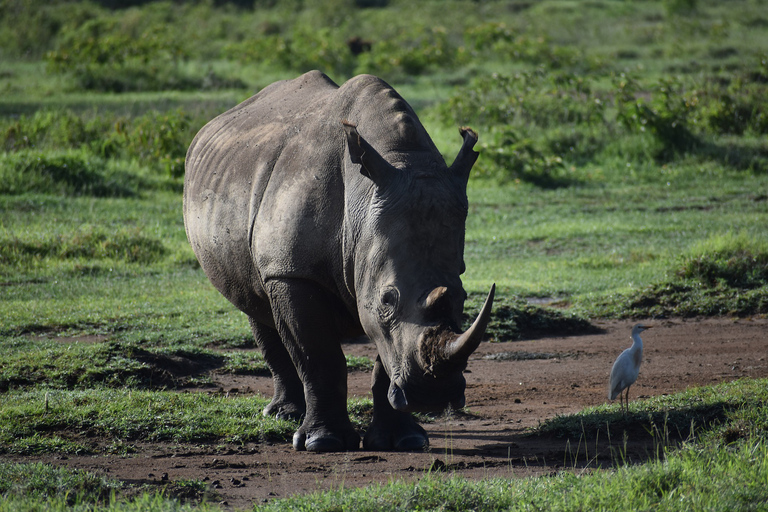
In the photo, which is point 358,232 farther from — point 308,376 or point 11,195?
point 11,195

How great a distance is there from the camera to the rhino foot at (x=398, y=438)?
5.27m

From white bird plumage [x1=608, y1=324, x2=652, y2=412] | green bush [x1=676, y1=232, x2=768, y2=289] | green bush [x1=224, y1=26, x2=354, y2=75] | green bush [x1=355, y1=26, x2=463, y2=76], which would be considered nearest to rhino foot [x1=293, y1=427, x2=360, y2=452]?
white bird plumage [x1=608, y1=324, x2=652, y2=412]

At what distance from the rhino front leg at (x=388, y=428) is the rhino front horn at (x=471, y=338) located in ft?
4.32

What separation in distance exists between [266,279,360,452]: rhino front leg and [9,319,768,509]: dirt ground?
0.13 meters

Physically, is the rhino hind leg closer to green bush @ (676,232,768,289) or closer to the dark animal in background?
green bush @ (676,232,768,289)

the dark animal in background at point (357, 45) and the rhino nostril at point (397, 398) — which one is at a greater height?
the rhino nostril at point (397, 398)

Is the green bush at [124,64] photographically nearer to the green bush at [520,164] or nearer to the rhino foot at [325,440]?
the green bush at [520,164]

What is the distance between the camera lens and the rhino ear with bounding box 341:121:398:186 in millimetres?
4641

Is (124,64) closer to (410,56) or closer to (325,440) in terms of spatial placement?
(410,56)

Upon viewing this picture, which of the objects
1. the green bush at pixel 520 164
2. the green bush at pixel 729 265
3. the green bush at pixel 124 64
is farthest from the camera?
the green bush at pixel 124 64

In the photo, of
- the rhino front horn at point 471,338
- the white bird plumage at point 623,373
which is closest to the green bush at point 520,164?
the white bird plumage at point 623,373

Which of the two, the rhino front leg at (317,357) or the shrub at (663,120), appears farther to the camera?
the shrub at (663,120)

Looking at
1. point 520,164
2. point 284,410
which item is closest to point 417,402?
point 284,410

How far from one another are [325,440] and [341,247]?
1.09m
